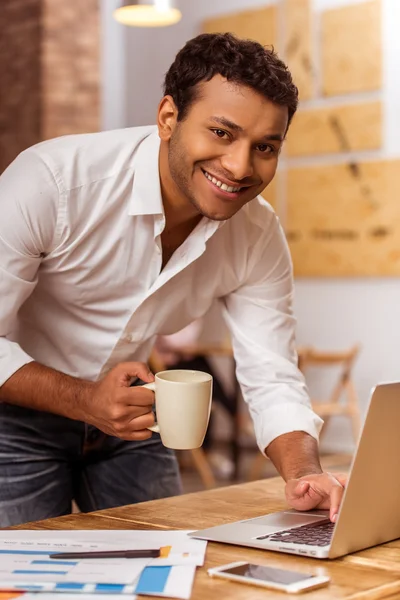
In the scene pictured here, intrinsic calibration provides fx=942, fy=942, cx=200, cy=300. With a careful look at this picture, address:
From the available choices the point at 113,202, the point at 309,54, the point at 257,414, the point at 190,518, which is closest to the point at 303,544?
the point at 190,518

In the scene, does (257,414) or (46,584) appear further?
(257,414)

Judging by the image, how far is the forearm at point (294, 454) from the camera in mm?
1605

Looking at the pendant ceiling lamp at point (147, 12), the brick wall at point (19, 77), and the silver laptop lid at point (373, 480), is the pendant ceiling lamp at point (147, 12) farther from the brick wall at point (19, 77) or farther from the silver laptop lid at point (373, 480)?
the silver laptop lid at point (373, 480)

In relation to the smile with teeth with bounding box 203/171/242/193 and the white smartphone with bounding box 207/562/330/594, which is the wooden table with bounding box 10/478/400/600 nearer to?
the white smartphone with bounding box 207/562/330/594

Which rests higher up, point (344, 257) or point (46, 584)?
point (46, 584)

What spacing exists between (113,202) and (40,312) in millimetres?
284

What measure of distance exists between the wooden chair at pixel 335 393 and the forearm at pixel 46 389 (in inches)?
127

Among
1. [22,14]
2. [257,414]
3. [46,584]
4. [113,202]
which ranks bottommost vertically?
[257,414]

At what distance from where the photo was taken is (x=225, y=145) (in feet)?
5.12

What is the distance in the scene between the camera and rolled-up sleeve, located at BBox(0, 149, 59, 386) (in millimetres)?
1630

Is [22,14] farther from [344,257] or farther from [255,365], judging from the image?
[255,365]

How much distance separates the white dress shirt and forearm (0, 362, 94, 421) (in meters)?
0.02

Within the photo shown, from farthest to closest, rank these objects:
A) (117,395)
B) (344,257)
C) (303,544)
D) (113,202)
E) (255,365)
Answer: (344,257) → (255,365) → (113,202) → (117,395) → (303,544)

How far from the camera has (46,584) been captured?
3.34 ft
